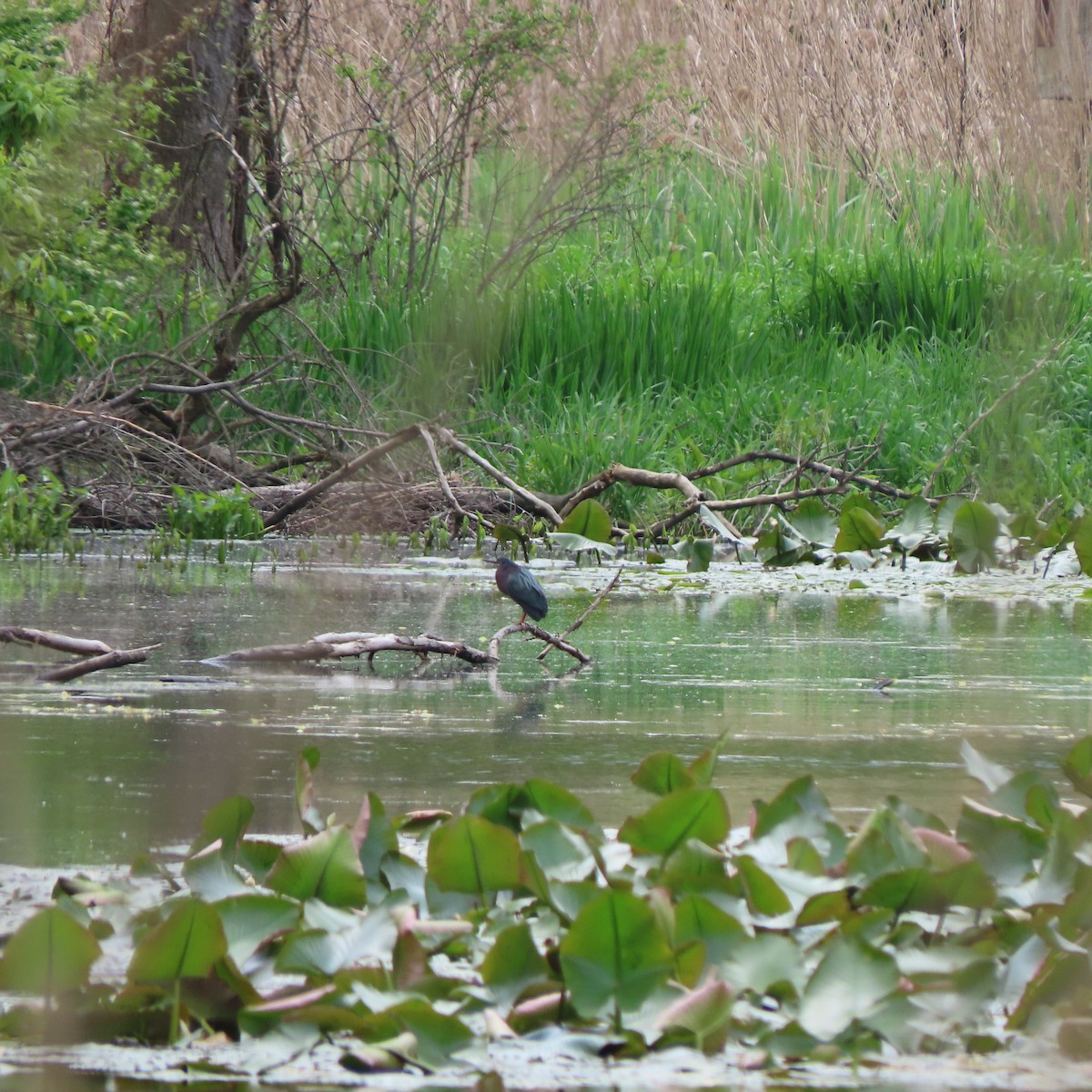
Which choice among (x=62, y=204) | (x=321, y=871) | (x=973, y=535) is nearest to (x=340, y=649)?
(x=321, y=871)

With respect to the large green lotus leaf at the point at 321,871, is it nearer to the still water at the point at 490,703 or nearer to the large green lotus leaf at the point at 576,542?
the still water at the point at 490,703

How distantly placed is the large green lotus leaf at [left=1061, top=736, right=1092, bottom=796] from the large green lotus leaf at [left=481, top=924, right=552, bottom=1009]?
Answer: 87 centimetres

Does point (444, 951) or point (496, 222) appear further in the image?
point (496, 222)

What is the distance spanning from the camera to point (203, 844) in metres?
1.65

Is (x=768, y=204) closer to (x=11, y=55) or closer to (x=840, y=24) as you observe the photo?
(x=840, y=24)

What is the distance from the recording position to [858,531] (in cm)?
512

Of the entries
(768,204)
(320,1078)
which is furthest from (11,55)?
(768,204)

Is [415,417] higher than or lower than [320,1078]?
higher

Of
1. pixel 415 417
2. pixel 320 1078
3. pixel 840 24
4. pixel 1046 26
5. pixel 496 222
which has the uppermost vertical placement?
pixel 840 24

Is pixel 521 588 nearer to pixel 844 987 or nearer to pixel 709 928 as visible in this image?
pixel 709 928

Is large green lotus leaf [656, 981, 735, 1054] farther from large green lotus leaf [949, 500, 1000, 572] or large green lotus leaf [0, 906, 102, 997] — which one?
large green lotus leaf [949, 500, 1000, 572]

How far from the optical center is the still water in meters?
2.03

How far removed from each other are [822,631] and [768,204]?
5.28 m

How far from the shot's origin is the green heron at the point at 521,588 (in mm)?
3395
